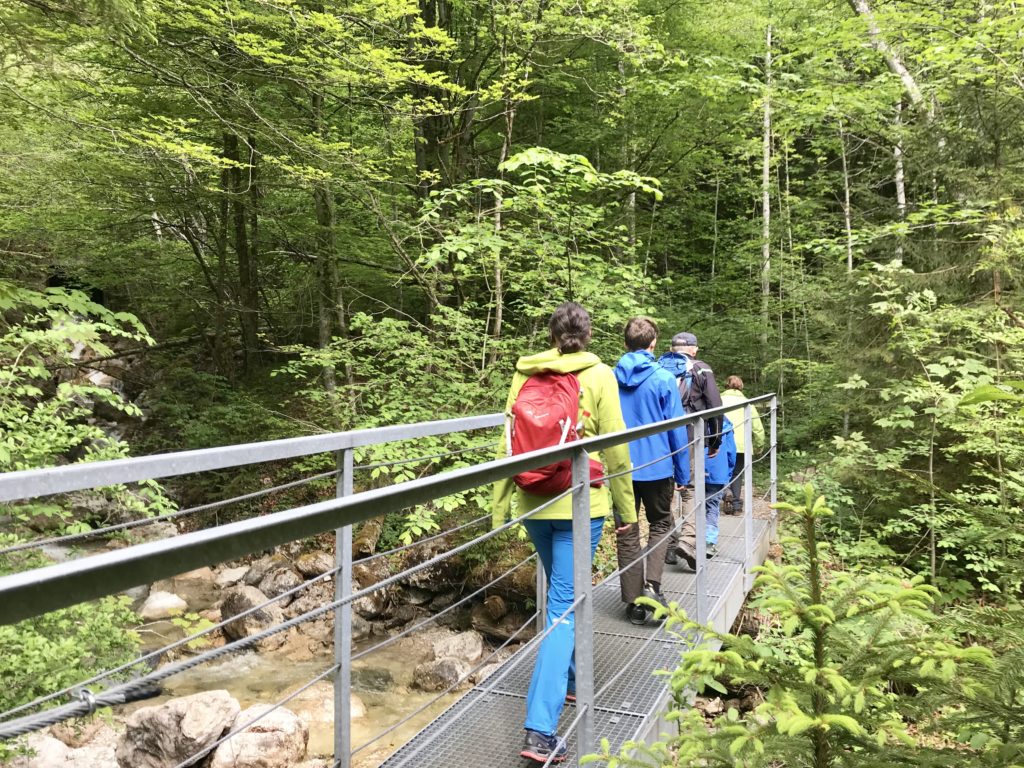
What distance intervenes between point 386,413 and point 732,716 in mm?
6016

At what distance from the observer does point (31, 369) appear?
4.80 metres

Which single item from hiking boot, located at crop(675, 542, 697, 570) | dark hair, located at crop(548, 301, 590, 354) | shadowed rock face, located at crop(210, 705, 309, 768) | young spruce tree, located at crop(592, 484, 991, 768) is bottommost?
shadowed rock face, located at crop(210, 705, 309, 768)

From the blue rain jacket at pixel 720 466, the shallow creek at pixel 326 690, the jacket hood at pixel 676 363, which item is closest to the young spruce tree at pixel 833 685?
the jacket hood at pixel 676 363

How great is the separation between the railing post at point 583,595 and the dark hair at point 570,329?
2.90 feet

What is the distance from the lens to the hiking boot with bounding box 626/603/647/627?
4148 mm

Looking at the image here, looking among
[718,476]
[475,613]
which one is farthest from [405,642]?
[718,476]

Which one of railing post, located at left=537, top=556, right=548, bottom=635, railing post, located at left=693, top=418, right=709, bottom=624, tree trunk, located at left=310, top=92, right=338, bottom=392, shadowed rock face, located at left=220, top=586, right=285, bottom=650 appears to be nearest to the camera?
railing post, located at left=693, top=418, right=709, bottom=624

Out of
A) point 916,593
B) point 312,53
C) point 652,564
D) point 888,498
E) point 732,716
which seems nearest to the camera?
point 916,593

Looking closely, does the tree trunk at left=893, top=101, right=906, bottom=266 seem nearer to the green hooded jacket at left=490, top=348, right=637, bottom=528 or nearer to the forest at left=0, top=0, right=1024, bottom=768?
the forest at left=0, top=0, right=1024, bottom=768

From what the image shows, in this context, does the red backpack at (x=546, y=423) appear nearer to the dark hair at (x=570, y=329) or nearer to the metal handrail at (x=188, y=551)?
the dark hair at (x=570, y=329)

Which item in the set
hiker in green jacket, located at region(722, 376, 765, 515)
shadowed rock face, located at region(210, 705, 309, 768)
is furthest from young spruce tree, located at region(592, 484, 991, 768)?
hiker in green jacket, located at region(722, 376, 765, 515)

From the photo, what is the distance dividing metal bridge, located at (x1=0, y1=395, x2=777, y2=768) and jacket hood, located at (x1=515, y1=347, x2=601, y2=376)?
0.42 metres

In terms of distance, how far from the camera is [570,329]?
2916mm

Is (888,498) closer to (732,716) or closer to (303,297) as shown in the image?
(732,716)
